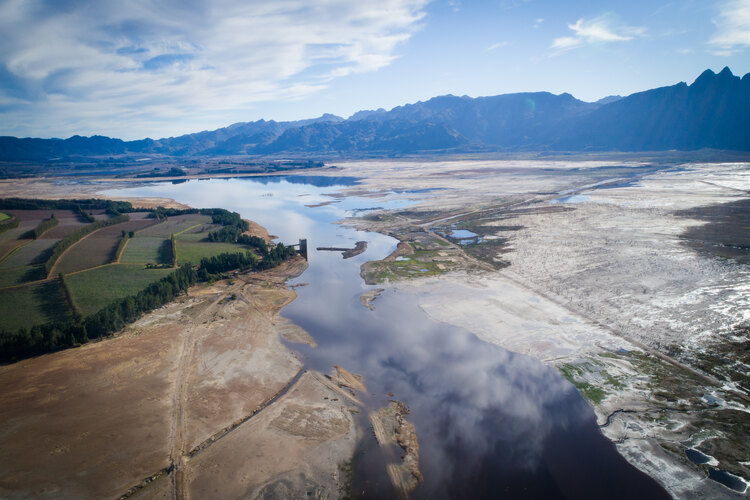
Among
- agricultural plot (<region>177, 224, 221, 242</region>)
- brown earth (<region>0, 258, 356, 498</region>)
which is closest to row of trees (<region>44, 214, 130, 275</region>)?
agricultural plot (<region>177, 224, 221, 242</region>)

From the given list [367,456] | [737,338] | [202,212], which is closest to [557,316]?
[737,338]

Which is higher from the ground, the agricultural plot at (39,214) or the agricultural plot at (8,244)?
the agricultural plot at (39,214)

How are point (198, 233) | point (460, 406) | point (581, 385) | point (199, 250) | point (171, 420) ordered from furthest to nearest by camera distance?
point (198, 233) < point (199, 250) < point (581, 385) < point (460, 406) < point (171, 420)

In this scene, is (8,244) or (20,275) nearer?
(20,275)

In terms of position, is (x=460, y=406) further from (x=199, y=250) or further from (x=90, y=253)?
(x=90, y=253)

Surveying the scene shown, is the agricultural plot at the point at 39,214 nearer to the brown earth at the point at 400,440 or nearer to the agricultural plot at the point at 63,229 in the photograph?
the agricultural plot at the point at 63,229

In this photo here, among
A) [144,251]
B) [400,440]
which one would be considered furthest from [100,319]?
[400,440]

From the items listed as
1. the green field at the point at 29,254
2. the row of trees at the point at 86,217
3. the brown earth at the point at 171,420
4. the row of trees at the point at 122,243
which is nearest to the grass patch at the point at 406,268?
the brown earth at the point at 171,420
